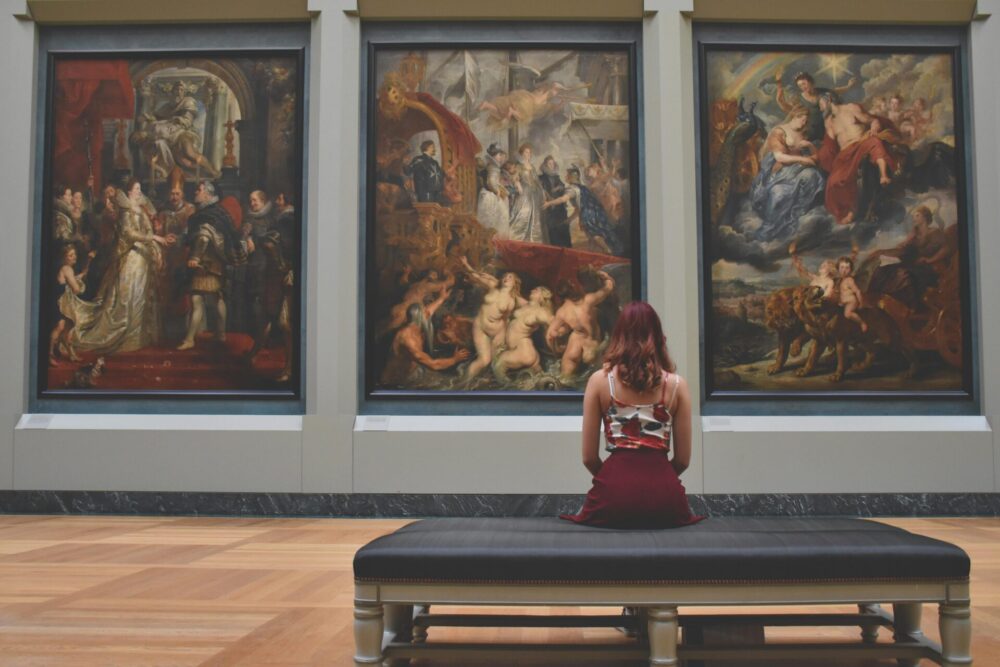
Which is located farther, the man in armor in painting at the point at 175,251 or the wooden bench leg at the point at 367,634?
the man in armor in painting at the point at 175,251

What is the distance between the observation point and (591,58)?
1216 cm

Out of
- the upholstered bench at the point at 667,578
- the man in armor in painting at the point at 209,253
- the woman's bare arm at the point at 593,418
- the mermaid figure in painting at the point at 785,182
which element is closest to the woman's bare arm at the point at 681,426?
the woman's bare arm at the point at 593,418

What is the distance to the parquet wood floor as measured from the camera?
195 inches

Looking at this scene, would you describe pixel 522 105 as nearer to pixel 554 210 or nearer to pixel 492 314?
pixel 554 210

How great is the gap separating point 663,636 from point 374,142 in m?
9.11

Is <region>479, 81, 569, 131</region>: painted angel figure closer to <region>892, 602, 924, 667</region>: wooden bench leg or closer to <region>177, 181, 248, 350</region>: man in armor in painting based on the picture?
<region>177, 181, 248, 350</region>: man in armor in painting

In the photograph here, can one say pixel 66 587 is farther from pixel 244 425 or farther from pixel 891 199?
pixel 891 199

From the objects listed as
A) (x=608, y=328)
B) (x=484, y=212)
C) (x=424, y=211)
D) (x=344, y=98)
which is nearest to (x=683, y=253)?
(x=608, y=328)

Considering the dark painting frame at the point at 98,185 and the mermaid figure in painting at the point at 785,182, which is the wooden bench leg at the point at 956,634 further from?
the dark painting frame at the point at 98,185

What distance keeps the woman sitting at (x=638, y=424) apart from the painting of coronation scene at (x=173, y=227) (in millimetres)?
7824

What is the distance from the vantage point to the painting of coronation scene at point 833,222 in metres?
11.8

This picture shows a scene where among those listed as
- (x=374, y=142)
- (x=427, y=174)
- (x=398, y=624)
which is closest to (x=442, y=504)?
(x=427, y=174)

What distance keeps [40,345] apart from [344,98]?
501 cm

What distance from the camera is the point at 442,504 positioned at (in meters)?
11.5
